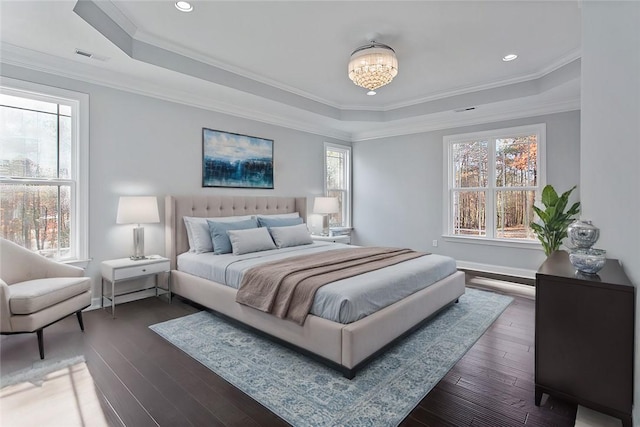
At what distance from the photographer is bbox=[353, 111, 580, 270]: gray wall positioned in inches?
182

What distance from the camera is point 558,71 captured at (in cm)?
396

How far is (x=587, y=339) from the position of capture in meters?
1.72

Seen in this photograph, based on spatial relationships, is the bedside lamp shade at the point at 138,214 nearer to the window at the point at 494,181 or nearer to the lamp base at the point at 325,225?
the lamp base at the point at 325,225

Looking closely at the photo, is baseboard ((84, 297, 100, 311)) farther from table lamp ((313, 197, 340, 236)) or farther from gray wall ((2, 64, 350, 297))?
table lamp ((313, 197, 340, 236))

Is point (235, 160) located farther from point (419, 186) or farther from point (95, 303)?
point (419, 186)

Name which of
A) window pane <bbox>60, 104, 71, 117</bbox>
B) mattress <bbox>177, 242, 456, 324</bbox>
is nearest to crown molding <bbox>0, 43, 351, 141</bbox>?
window pane <bbox>60, 104, 71, 117</bbox>

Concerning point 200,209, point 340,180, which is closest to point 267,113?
point 200,209

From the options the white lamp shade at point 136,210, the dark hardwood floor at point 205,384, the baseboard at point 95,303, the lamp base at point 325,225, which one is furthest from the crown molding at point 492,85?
the baseboard at point 95,303

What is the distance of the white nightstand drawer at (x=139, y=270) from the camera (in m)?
3.38

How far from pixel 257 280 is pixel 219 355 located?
2.15 feet

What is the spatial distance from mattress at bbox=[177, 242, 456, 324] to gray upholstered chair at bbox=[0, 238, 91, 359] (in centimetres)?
111

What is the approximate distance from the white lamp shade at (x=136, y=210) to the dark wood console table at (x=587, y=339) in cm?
367

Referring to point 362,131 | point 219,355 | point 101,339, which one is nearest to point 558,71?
point 362,131

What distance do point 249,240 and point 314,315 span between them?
1742mm
